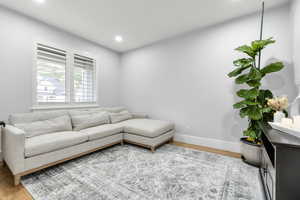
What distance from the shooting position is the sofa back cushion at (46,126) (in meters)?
2.10

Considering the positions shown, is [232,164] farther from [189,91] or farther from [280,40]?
[280,40]

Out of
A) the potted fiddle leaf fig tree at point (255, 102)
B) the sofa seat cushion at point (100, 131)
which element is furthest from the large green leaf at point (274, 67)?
the sofa seat cushion at point (100, 131)

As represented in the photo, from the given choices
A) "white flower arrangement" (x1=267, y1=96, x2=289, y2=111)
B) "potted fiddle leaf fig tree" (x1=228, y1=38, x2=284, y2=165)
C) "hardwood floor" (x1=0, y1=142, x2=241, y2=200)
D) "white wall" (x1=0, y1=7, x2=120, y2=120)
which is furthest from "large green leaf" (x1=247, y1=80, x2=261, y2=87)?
"white wall" (x1=0, y1=7, x2=120, y2=120)

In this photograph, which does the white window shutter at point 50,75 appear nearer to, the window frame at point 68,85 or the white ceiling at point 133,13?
the window frame at point 68,85

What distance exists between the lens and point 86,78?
357cm

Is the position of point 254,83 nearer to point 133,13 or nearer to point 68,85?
point 133,13

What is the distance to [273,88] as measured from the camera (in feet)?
7.57

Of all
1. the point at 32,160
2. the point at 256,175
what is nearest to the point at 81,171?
the point at 32,160

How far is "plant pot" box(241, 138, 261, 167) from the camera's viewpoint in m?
2.08

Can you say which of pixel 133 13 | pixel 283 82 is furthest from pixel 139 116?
pixel 283 82

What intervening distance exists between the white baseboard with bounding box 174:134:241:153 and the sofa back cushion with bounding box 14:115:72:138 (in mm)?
2561

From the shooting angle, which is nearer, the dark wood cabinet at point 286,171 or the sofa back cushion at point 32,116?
the dark wood cabinet at point 286,171

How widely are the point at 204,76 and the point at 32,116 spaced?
3.56 metres

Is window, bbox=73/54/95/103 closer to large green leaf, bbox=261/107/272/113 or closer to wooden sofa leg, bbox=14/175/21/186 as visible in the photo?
wooden sofa leg, bbox=14/175/21/186
